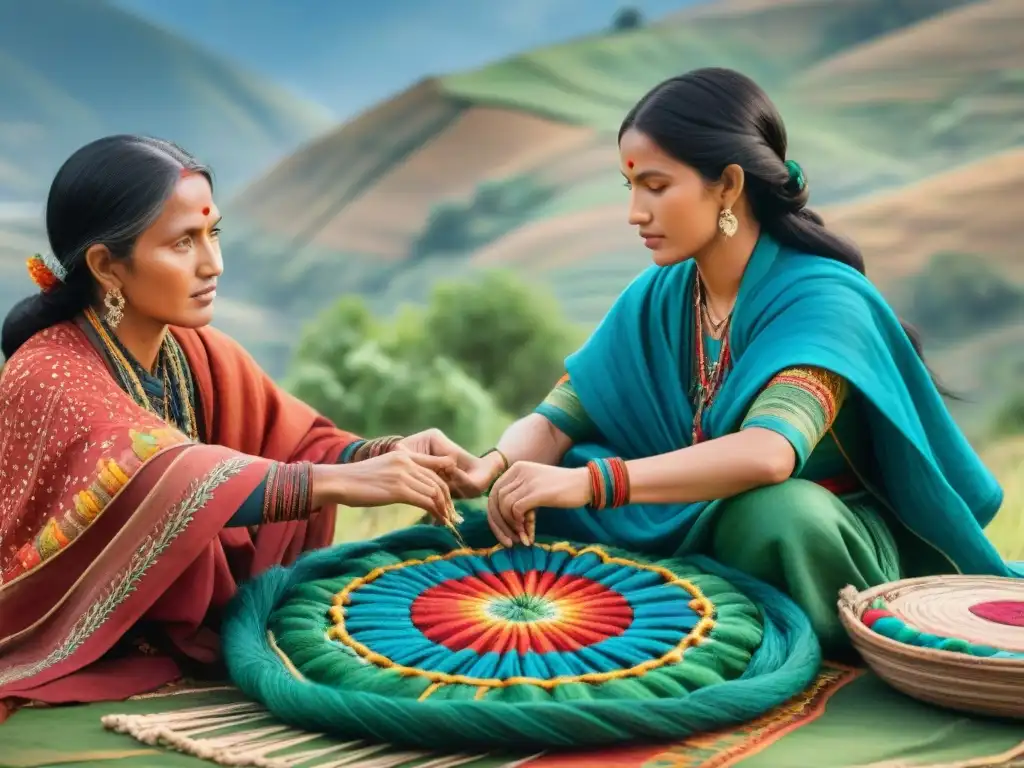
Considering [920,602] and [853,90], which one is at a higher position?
[853,90]

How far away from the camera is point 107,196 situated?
2.99m

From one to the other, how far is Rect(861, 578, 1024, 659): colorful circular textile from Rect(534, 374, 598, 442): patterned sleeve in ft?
3.32

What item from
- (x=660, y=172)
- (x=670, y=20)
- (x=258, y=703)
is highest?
(x=670, y=20)

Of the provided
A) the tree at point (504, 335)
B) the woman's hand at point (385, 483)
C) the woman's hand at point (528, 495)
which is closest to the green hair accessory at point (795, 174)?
the woman's hand at point (528, 495)

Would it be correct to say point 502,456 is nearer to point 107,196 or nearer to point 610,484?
point 610,484

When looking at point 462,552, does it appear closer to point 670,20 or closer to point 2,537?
point 2,537

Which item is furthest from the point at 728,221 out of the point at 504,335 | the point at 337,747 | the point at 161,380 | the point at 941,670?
the point at 504,335

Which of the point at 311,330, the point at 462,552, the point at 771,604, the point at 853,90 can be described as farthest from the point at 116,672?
the point at 853,90

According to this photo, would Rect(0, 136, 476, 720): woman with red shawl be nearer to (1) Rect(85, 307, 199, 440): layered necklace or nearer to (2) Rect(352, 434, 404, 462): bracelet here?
(1) Rect(85, 307, 199, 440): layered necklace

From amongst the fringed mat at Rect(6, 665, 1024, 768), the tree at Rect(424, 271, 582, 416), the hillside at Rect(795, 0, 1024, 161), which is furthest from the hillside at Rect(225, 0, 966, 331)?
the fringed mat at Rect(6, 665, 1024, 768)

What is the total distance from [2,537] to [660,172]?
5.68 feet

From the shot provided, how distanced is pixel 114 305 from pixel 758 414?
1.50m

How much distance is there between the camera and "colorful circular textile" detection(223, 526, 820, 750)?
2434 millimetres

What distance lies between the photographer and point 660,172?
125 inches
